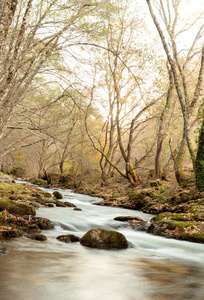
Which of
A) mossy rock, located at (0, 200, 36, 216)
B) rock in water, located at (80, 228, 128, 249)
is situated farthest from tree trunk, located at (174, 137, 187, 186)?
mossy rock, located at (0, 200, 36, 216)

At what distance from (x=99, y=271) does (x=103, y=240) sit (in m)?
1.93

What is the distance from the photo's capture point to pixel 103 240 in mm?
6930

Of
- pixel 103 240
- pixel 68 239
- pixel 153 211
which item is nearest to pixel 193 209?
pixel 153 211

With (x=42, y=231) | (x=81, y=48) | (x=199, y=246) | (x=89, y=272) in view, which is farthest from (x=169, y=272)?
(x=81, y=48)

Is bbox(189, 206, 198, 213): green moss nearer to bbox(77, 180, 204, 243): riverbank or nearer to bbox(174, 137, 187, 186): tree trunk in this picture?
bbox(77, 180, 204, 243): riverbank

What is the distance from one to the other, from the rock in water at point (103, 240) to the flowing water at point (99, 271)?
9.4 inches

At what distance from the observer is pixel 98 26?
897 cm

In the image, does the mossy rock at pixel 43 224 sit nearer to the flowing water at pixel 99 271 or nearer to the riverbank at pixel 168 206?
the flowing water at pixel 99 271

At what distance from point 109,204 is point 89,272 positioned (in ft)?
37.2

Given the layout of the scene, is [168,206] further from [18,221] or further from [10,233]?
[10,233]

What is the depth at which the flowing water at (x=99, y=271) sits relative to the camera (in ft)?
12.2

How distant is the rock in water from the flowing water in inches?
9.4

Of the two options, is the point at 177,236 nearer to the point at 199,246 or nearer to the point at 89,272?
the point at 199,246

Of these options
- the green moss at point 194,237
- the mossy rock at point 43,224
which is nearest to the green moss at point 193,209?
the green moss at point 194,237
